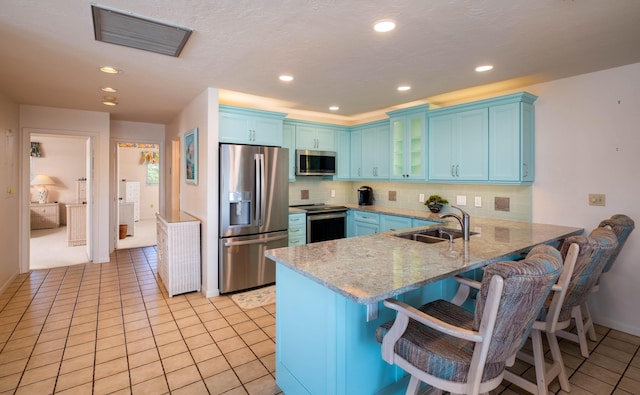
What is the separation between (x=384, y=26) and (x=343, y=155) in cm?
322

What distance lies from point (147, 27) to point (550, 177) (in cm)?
385

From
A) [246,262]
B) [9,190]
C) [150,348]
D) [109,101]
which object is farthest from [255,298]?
[9,190]

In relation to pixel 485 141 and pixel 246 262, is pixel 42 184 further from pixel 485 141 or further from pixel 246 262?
pixel 485 141

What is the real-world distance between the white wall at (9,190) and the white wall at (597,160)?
6100 millimetres

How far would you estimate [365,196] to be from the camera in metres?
5.17

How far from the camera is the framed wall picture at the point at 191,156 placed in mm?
3922

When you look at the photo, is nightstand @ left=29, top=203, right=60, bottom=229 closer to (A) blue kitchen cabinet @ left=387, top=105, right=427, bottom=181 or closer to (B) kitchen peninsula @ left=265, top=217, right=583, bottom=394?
(A) blue kitchen cabinet @ left=387, top=105, right=427, bottom=181

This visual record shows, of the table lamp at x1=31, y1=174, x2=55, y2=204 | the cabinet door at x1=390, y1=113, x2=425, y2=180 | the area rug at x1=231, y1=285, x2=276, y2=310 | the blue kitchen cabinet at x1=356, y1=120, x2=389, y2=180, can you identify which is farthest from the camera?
the table lamp at x1=31, y1=174, x2=55, y2=204

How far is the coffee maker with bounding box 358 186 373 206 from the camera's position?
5172 mm

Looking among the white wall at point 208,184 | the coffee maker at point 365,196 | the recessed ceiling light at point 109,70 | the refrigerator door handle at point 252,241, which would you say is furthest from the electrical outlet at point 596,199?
the recessed ceiling light at point 109,70

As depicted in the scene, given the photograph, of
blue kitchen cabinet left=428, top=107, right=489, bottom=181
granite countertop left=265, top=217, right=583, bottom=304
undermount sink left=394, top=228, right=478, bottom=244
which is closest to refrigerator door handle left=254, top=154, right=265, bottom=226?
granite countertop left=265, top=217, right=583, bottom=304

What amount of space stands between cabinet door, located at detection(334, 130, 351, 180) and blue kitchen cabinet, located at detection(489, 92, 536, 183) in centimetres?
230

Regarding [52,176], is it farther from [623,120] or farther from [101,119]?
[623,120]

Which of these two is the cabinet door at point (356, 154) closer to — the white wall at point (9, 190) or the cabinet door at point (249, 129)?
the cabinet door at point (249, 129)
